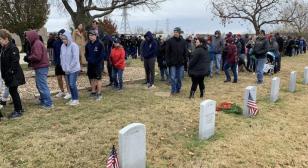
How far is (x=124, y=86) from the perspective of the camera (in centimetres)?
1329

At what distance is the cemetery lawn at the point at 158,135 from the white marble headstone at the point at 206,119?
15cm

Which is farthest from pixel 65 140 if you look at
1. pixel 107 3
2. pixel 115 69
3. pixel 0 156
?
pixel 107 3

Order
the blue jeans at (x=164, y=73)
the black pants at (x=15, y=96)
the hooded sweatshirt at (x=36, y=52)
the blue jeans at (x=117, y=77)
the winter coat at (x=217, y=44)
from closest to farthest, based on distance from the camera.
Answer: the black pants at (x=15, y=96) → the hooded sweatshirt at (x=36, y=52) → the blue jeans at (x=117, y=77) → the blue jeans at (x=164, y=73) → the winter coat at (x=217, y=44)

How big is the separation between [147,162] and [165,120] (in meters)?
2.34

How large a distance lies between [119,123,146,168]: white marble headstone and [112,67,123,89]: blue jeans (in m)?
6.42

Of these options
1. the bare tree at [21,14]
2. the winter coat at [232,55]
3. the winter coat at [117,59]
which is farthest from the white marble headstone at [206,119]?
the bare tree at [21,14]

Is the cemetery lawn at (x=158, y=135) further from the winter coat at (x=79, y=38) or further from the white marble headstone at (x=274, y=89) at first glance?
the winter coat at (x=79, y=38)

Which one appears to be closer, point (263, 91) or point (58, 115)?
point (58, 115)

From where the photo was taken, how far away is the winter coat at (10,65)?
325 inches

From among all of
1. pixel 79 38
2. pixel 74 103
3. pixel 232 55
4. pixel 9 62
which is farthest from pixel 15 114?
pixel 232 55

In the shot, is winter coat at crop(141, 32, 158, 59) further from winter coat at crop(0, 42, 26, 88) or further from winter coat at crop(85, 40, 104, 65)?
winter coat at crop(0, 42, 26, 88)

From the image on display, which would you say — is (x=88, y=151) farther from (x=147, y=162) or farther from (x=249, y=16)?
(x=249, y=16)

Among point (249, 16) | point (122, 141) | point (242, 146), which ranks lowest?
point (242, 146)

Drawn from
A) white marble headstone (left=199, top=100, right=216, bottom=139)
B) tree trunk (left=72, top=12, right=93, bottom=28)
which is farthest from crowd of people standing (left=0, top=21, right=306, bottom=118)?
white marble headstone (left=199, top=100, right=216, bottom=139)
